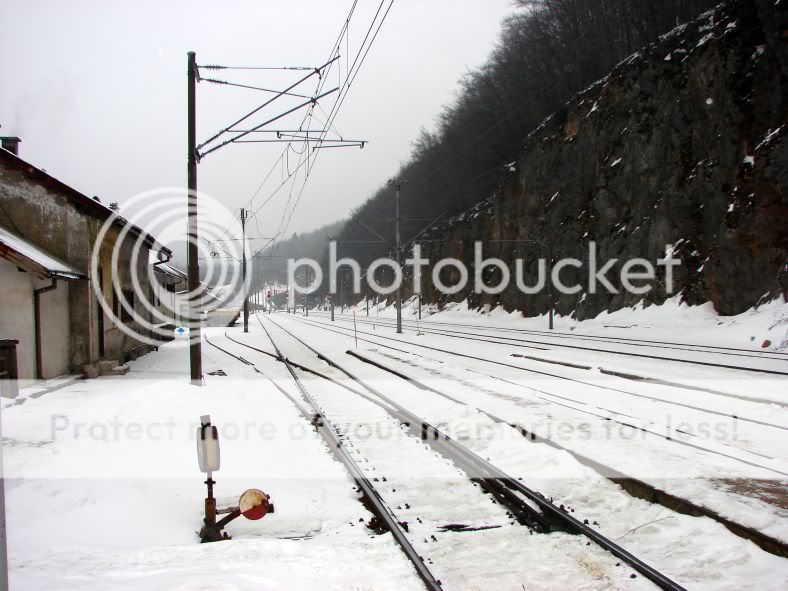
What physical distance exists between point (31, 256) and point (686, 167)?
92.9ft

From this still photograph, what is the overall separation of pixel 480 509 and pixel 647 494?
1771 millimetres

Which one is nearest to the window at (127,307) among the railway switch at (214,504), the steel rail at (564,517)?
the steel rail at (564,517)

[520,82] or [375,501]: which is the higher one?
[520,82]

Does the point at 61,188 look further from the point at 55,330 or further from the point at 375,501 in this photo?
the point at 375,501

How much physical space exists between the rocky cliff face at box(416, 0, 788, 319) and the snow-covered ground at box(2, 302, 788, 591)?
45.3 feet

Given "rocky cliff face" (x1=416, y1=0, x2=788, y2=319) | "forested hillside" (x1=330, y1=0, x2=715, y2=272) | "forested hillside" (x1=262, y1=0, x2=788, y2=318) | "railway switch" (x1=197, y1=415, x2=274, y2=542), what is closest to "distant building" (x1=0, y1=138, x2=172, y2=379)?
"railway switch" (x1=197, y1=415, x2=274, y2=542)

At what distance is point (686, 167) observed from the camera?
92.3 ft

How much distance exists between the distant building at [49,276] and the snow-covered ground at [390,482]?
1.74 meters

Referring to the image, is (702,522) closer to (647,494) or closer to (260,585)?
(647,494)

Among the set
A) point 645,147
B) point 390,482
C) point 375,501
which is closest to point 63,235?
point 390,482

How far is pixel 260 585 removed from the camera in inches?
159

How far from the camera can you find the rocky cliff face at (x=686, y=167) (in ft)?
75.6

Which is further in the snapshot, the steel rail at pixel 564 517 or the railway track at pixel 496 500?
the railway track at pixel 496 500

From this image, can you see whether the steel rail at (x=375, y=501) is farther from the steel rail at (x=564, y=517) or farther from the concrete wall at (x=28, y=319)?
the concrete wall at (x=28, y=319)
